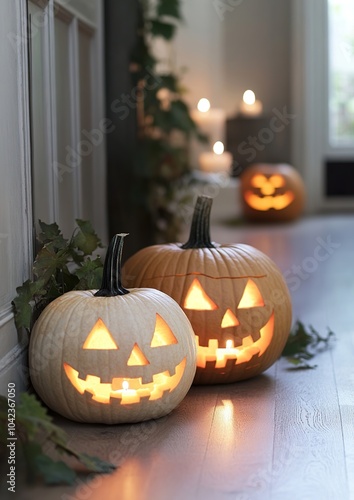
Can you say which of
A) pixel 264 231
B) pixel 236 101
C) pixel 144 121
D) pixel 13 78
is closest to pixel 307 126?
pixel 236 101

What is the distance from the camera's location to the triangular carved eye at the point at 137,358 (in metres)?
2.05

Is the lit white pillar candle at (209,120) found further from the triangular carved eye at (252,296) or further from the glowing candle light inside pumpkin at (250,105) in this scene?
the triangular carved eye at (252,296)

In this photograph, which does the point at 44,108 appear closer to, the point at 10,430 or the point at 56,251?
the point at 56,251

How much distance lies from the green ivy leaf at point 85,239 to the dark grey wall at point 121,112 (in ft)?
4.35

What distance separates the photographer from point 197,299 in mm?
2412

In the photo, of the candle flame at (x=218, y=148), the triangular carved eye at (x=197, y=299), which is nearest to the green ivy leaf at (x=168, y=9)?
the candle flame at (x=218, y=148)

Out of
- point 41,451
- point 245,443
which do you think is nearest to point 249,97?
point 245,443

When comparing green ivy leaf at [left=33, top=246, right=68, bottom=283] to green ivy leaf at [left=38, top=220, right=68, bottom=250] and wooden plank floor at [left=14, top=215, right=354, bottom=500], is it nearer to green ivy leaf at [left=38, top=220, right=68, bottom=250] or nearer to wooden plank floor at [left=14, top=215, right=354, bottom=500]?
green ivy leaf at [left=38, top=220, right=68, bottom=250]

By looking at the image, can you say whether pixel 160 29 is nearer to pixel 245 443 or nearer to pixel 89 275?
pixel 89 275

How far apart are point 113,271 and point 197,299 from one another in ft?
1.10

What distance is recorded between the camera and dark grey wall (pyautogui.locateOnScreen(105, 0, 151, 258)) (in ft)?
12.2

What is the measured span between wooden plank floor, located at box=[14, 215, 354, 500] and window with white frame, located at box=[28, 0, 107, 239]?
73cm

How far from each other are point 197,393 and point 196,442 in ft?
1.29

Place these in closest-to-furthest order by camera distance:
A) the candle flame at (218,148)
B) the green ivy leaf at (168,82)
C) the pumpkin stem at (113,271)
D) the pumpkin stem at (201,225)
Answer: the pumpkin stem at (113,271)
the pumpkin stem at (201,225)
the green ivy leaf at (168,82)
the candle flame at (218,148)
